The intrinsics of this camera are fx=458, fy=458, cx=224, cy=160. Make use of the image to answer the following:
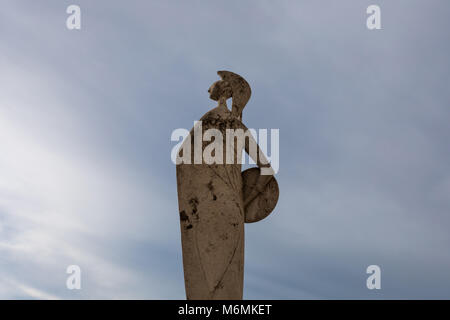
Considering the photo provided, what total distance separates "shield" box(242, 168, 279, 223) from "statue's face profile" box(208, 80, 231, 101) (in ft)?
4.61

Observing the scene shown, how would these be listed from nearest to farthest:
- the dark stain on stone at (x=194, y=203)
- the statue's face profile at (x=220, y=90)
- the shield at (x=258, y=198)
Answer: the dark stain on stone at (x=194, y=203) < the shield at (x=258, y=198) < the statue's face profile at (x=220, y=90)

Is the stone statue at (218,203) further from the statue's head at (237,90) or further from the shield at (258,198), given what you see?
the statue's head at (237,90)

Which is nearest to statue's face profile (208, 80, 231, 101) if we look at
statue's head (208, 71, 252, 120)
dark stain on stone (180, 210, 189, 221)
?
statue's head (208, 71, 252, 120)

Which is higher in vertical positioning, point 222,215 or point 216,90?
point 216,90

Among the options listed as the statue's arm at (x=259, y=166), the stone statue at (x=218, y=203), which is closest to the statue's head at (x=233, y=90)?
the stone statue at (x=218, y=203)

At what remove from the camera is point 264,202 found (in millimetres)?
6973

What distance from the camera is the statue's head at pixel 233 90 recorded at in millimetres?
7612

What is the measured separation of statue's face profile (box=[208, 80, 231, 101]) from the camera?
7602mm

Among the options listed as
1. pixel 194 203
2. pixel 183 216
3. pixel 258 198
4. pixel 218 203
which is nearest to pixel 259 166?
pixel 258 198

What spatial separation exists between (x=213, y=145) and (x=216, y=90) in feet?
4.04
